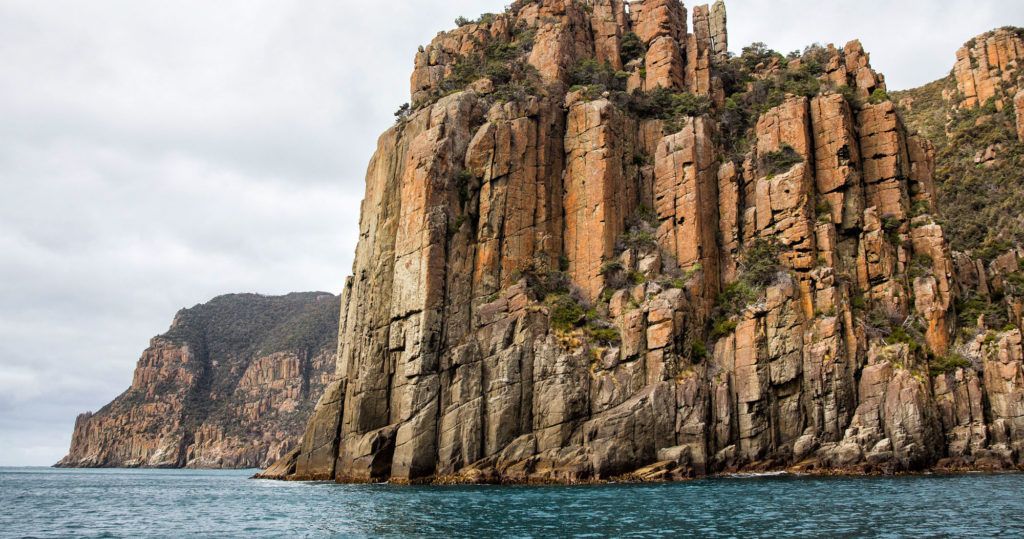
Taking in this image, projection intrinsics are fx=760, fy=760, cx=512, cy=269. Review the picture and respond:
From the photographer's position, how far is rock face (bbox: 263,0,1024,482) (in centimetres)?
5359

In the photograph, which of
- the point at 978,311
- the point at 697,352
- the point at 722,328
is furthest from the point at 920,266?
the point at 697,352

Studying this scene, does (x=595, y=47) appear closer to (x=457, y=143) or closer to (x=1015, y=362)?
(x=457, y=143)

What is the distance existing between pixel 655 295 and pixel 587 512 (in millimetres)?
30383

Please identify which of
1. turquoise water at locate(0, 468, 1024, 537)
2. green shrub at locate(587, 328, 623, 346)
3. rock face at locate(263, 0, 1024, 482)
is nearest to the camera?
turquoise water at locate(0, 468, 1024, 537)

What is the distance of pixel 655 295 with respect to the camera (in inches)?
2410

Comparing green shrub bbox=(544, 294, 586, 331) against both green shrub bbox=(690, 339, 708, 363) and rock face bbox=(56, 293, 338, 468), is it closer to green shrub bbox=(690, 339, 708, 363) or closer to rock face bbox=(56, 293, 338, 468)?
green shrub bbox=(690, 339, 708, 363)

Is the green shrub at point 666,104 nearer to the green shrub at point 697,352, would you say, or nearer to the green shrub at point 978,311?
the green shrub at point 697,352

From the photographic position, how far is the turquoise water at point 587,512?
27938 millimetres

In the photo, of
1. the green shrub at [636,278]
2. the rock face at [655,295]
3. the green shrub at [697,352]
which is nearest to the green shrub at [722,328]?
the rock face at [655,295]

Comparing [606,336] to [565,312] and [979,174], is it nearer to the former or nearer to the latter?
[565,312]

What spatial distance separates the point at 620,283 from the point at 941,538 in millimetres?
41249

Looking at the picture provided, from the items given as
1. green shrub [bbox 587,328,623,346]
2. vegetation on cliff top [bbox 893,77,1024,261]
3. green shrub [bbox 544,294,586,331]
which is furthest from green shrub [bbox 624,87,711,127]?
green shrub [bbox 587,328,623,346]

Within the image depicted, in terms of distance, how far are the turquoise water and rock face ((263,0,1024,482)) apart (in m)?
6.57

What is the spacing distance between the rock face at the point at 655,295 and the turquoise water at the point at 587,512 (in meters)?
6.57
